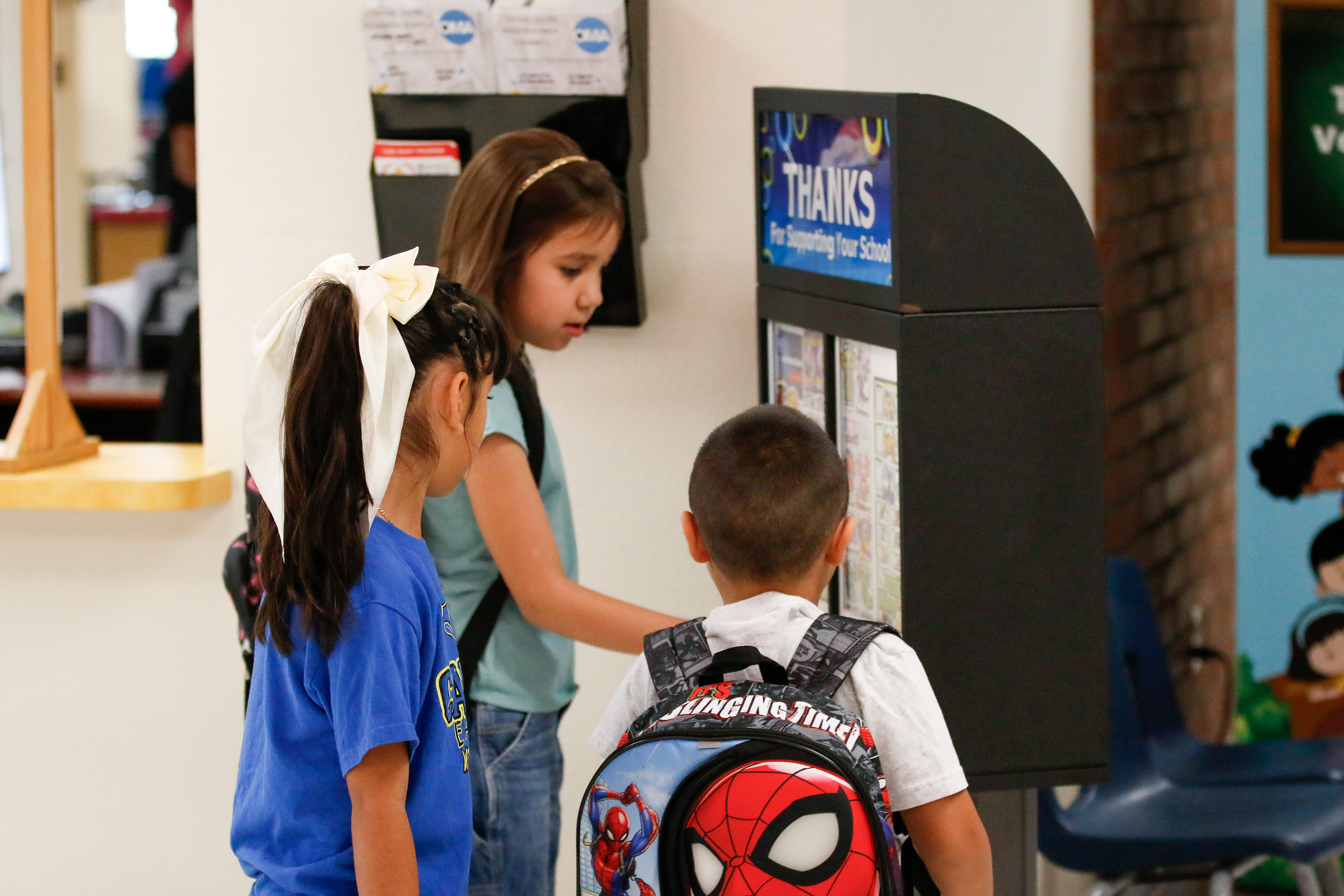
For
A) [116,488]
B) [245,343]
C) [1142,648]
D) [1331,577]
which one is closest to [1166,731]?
[1142,648]

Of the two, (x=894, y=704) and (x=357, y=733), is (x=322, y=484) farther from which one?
(x=894, y=704)

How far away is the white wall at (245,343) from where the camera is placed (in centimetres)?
232

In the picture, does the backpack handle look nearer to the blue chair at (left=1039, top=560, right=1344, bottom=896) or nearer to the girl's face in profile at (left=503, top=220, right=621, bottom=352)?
the girl's face in profile at (left=503, top=220, right=621, bottom=352)

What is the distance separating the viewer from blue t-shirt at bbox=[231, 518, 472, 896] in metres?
1.19

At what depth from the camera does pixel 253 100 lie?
2.47 m

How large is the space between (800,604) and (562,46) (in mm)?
1153

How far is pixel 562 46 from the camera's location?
2127mm

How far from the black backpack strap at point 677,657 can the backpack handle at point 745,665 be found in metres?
0.02

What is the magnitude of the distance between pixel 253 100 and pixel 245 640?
3.53ft

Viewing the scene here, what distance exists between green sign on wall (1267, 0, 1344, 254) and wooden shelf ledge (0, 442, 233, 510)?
7.03 feet

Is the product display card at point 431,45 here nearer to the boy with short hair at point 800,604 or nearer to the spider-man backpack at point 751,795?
the boy with short hair at point 800,604

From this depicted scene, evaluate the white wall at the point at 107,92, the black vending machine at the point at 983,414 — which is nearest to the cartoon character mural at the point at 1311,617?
the black vending machine at the point at 983,414

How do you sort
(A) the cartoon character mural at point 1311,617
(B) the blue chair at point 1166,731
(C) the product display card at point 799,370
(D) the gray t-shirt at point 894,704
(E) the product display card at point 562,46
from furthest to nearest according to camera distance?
(A) the cartoon character mural at point 1311,617
(B) the blue chair at point 1166,731
(E) the product display card at point 562,46
(C) the product display card at point 799,370
(D) the gray t-shirt at point 894,704

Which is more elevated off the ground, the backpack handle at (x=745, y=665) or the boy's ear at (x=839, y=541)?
the boy's ear at (x=839, y=541)
